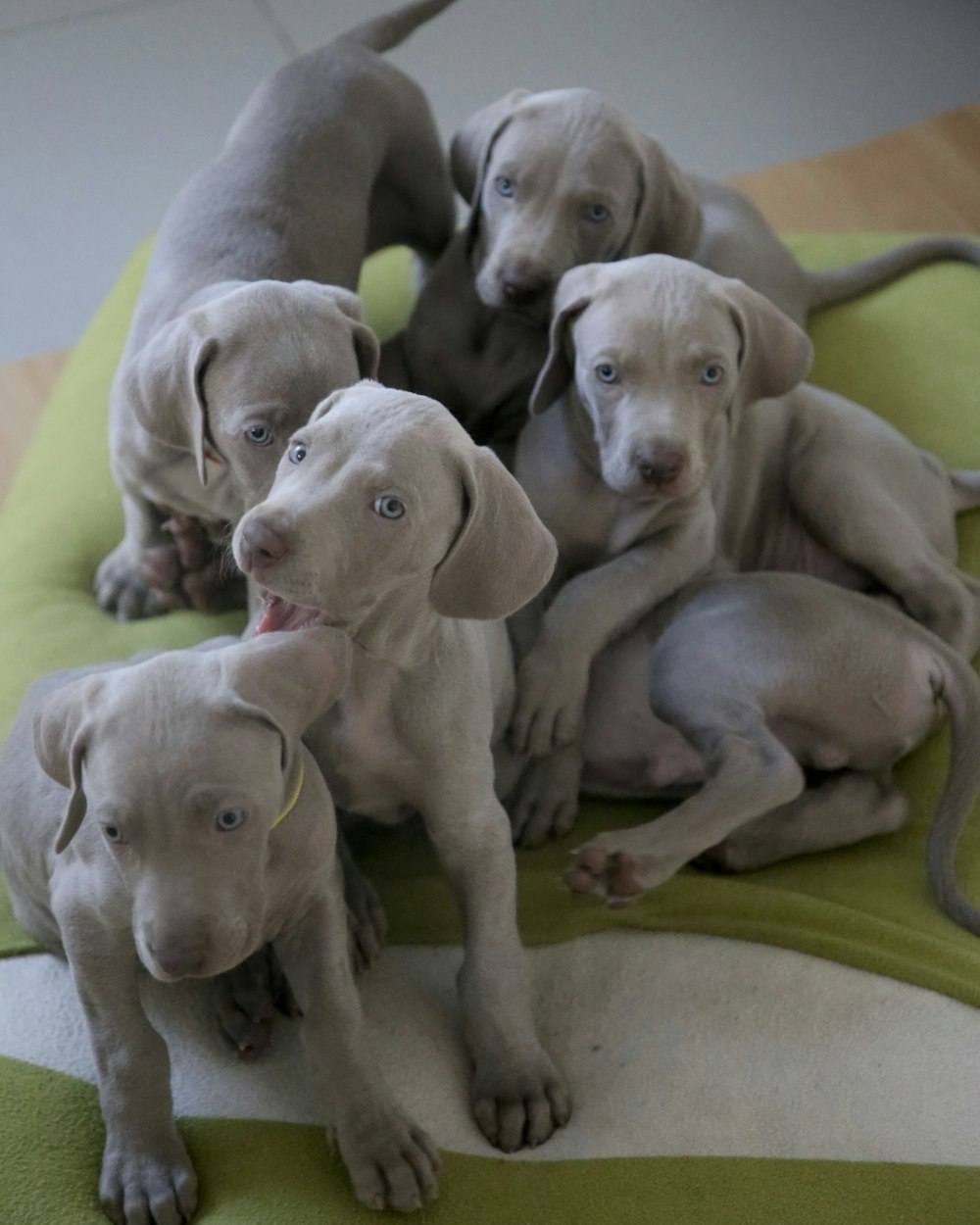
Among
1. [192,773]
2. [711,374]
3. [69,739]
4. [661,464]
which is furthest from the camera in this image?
[711,374]

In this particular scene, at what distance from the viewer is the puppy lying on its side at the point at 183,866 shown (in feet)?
5.50

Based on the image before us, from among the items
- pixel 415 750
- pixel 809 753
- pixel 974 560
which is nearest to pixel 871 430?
pixel 974 560

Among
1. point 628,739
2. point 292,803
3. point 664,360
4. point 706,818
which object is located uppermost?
point 664,360

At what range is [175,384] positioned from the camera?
2342 millimetres

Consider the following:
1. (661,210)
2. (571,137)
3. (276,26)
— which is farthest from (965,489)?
(276,26)

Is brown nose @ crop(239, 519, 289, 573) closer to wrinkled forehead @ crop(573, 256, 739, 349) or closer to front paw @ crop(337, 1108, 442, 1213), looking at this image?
front paw @ crop(337, 1108, 442, 1213)

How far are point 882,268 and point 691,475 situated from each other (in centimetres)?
138

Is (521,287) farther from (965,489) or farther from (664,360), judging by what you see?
(965,489)

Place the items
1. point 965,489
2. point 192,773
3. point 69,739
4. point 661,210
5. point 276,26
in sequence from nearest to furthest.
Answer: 1. point 192,773
2. point 69,739
3. point 661,210
4. point 965,489
5. point 276,26

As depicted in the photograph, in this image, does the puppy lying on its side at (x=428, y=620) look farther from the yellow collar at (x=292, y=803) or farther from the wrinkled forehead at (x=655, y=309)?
the wrinkled forehead at (x=655, y=309)

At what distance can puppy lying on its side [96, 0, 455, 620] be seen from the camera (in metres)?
2.28

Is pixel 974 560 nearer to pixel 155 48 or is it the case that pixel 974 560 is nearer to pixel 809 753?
pixel 809 753

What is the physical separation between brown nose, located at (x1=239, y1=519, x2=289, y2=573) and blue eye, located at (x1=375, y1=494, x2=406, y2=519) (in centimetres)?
13

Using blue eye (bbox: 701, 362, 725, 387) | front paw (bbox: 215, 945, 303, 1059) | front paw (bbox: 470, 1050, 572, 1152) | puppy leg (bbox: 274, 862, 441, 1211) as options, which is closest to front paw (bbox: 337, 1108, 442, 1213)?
puppy leg (bbox: 274, 862, 441, 1211)
